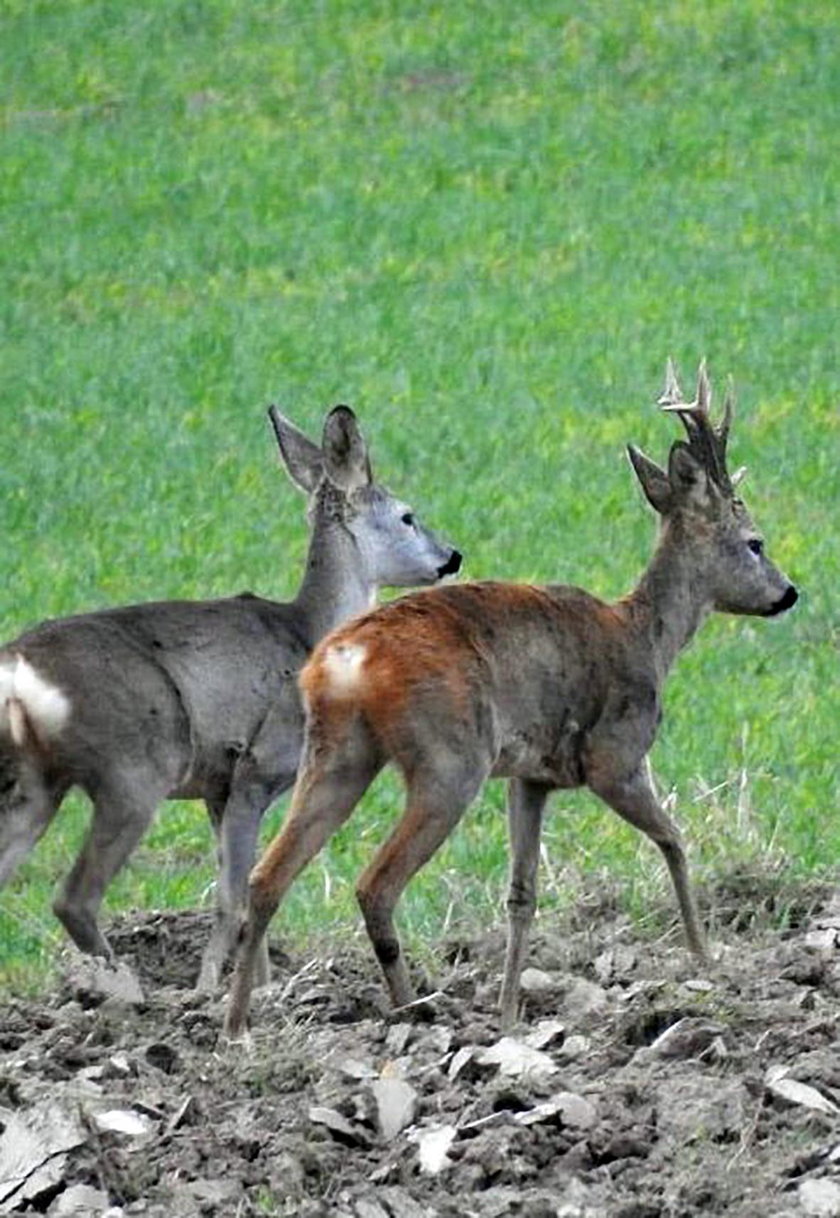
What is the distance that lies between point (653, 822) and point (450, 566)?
2.87 meters

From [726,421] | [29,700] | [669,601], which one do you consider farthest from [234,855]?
[726,421]

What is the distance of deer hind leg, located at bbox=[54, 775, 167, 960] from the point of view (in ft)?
29.8

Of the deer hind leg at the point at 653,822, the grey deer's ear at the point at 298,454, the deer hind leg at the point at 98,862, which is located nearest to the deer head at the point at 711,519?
the deer hind leg at the point at 653,822

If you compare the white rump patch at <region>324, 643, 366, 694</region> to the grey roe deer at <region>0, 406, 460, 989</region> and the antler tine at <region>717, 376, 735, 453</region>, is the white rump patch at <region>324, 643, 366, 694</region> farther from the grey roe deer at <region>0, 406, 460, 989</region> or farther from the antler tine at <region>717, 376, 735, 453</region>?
the antler tine at <region>717, 376, 735, 453</region>

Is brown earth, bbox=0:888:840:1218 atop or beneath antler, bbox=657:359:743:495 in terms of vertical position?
beneath

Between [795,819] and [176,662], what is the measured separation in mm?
2733

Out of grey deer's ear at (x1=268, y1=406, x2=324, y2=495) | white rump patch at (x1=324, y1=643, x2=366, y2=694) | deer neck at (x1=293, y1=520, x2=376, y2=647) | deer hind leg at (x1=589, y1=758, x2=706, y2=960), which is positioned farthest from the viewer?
grey deer's ear at (x1=268, y1=406, x2=324, y2=495)

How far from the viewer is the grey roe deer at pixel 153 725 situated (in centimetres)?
910

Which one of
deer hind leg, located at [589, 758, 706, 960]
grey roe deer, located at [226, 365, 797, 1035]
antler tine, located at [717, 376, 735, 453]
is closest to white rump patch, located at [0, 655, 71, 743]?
grey roe deer, located at [226, 365, 797, 1035]

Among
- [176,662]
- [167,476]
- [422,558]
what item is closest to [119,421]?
[167,476]

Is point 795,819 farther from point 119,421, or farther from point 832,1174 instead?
point 119,421

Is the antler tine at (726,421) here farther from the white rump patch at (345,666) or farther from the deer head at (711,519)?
the white rump patch at (345,666)

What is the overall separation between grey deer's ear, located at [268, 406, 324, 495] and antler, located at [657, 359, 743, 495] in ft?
6.17

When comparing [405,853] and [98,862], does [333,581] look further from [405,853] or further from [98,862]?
[405,853]
